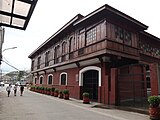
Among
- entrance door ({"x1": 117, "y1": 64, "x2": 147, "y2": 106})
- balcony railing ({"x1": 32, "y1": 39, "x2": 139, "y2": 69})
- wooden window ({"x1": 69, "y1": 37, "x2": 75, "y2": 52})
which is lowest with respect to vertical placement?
entrance door ({"x1": 117, "y1": 64, "x2": 147, "y2": 106})

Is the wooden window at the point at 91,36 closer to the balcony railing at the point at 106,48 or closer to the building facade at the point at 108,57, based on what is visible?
the building facade at the point at 108,57

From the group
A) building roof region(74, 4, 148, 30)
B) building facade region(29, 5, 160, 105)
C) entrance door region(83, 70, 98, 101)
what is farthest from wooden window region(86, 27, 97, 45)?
entrance door region(83, 70, 98, 101)

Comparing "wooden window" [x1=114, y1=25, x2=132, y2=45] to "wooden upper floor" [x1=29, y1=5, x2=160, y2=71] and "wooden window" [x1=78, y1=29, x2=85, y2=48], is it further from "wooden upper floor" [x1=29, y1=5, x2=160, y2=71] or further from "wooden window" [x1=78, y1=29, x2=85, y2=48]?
Answer: "wooden window" [x1=78, y1=29, x2=85, y2=48]

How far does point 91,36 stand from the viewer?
14789mm

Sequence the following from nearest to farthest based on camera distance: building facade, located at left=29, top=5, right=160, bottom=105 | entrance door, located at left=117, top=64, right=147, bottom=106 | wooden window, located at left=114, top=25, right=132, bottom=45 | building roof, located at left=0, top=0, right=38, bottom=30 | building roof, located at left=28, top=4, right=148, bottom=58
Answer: building roof, located at left=0, top=0, right=38, bottom=30 → building facade, located at left=29, top=5, right=160, bottom=105 → building roof, located at left=28, top=4, right=148, bottom=58 → entrance door, located at left=117, top=64, right=147, bottom=106 → wooden window, located at left=114, top=25, right=132, bottom=45

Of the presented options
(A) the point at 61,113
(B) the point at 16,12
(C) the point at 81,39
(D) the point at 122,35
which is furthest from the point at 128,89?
(B) the point at 16,12

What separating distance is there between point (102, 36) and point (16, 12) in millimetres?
10128

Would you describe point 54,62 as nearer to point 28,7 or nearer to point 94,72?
point 94,72

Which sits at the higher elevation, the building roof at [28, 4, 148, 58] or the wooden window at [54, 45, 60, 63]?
the building roof at [28, 4, 148, 58]

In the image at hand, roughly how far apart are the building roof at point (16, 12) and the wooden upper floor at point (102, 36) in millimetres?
8790

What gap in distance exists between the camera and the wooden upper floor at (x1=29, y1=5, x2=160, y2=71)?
13.0m

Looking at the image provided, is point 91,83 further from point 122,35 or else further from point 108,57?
point 122,35

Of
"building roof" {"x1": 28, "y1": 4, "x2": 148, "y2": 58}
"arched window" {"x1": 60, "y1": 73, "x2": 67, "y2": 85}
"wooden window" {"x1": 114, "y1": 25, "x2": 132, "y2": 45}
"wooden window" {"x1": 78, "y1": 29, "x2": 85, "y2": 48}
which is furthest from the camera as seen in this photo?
"arched window" {"x1": 60, "y1": 73, "x2": 67, "y2": 85}

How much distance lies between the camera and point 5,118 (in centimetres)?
755
